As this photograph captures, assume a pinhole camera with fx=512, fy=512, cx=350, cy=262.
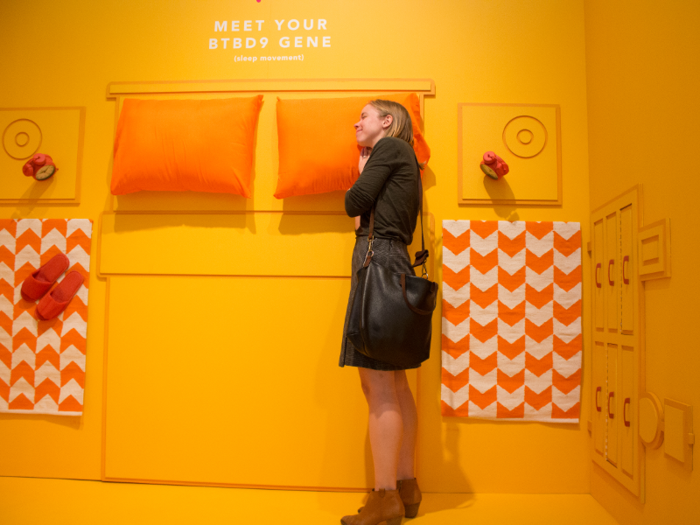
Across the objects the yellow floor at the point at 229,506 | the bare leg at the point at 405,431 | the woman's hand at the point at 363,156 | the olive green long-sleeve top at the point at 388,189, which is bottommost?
the yellow floor at the point at 229,506

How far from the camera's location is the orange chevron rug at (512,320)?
2105mm

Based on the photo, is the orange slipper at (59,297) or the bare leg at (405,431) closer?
the bare leg at (405,431)

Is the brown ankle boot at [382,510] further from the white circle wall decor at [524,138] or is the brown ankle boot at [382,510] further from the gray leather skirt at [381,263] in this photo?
the white circle wall decor at [524,138]

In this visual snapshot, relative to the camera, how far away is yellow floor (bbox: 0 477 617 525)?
5.94ft

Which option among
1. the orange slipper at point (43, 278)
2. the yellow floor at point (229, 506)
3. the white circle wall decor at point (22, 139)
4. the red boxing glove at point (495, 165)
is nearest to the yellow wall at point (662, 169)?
the yellow floor at point (229, 506)

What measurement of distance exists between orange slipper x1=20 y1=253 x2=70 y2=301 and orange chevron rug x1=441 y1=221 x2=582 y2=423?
1.66m

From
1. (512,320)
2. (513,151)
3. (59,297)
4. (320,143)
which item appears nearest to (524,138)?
(513,151)

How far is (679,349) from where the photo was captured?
1430 millimetres

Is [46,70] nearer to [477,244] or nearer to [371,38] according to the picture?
[371,38]

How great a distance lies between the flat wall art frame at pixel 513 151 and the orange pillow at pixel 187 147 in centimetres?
93

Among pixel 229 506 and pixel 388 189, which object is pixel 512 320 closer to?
pixel 388 189

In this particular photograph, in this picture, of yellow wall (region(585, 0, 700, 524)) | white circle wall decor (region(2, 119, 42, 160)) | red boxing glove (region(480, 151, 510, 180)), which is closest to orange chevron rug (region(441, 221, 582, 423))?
red boxing glove (region(480, 151, 510, 180))

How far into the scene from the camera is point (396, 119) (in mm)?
1873

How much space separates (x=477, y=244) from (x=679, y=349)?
0.88 m
